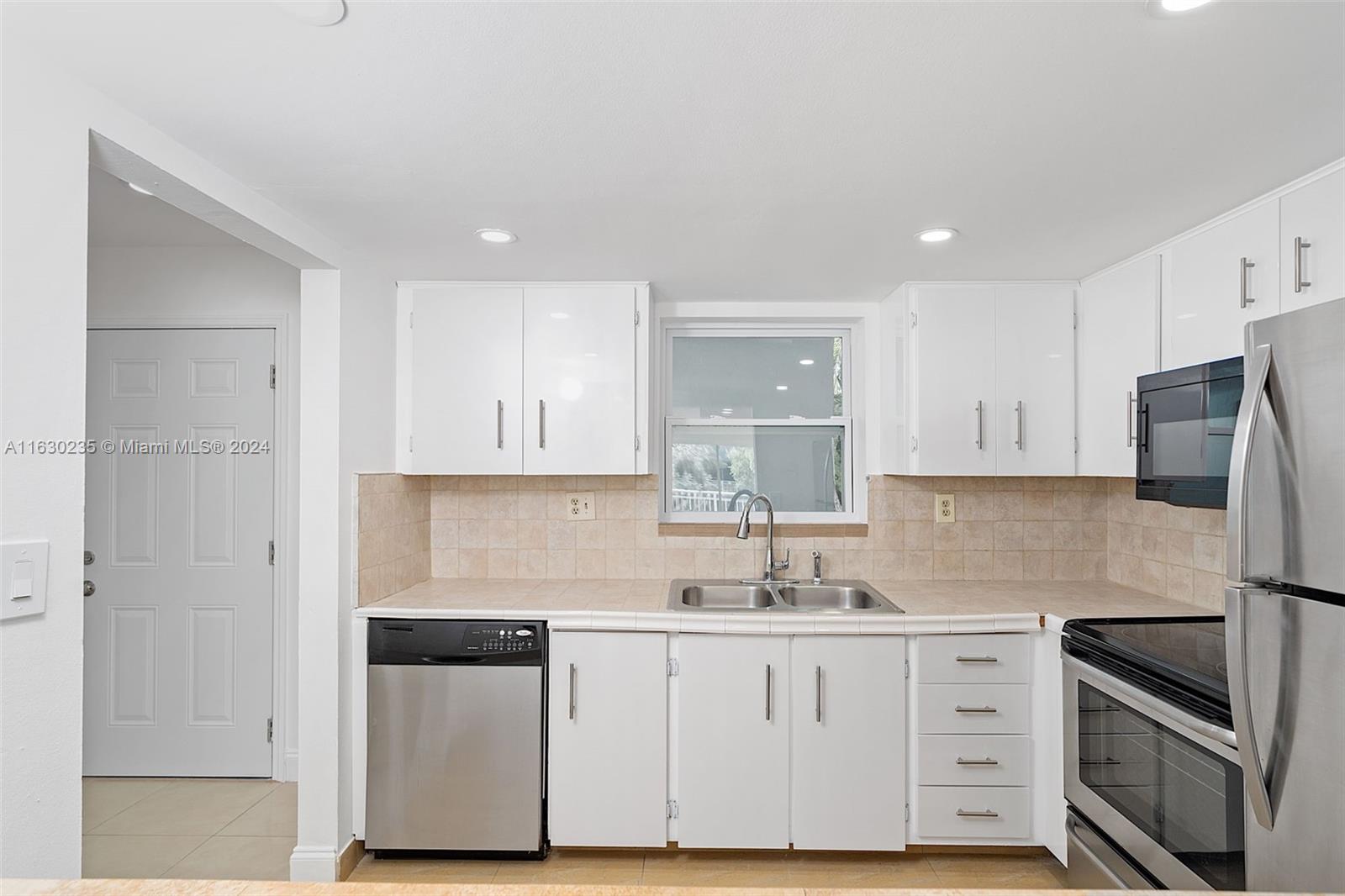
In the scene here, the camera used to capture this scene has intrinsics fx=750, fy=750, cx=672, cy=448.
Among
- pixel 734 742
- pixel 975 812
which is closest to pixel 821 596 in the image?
pixel 734 742

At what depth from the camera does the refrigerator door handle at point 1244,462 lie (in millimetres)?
1315

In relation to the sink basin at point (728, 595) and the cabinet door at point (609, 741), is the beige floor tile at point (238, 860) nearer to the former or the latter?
the cabinet door at point (609, 741)

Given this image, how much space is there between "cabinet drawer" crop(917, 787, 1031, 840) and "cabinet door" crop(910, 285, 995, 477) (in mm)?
1132

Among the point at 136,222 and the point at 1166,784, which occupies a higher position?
the point at 136,222

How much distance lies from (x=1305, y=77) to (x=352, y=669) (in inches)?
117

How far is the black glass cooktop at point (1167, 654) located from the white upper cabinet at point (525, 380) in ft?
5.40

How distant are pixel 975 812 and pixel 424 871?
1876 millimetres

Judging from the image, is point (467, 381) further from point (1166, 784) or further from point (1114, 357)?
point (1166, 784)

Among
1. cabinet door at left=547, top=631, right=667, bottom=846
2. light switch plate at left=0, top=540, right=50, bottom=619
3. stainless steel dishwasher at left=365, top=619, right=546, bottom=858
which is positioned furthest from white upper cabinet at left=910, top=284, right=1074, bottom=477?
light switch plate at left=0, top=540, right=50, bottom=619

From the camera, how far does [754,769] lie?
2.56m

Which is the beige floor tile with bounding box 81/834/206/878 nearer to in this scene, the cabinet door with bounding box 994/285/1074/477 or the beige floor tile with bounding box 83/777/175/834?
the beige floor tile with bounding box 83/777/175/834

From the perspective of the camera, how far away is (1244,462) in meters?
1.32

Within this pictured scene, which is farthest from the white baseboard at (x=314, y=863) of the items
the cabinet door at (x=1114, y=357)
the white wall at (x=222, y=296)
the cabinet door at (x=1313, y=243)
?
the cabinet door at (x=1313, y=243)

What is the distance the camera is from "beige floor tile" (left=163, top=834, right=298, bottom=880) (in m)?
A: 2.46
